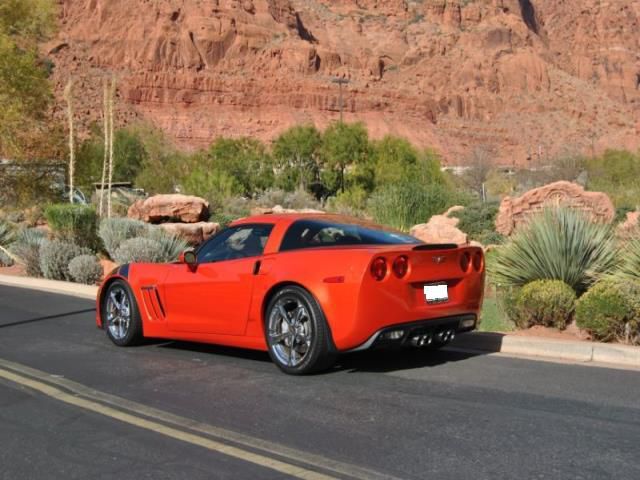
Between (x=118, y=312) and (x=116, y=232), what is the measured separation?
34.3ft

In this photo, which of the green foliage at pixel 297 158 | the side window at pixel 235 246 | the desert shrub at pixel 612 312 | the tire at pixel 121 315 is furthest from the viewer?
the green foliage at pixel 297 158

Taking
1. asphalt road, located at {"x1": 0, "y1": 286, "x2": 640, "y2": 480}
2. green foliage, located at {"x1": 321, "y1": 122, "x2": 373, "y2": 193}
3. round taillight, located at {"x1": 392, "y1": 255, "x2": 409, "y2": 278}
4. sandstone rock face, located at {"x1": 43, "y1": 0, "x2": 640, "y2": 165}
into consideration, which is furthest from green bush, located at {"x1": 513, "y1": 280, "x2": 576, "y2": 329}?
sandstone rock face, located at {"x1": 43, "y1": 0, "x2": 640, "y2": 165}

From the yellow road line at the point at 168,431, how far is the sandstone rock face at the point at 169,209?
1886 cm

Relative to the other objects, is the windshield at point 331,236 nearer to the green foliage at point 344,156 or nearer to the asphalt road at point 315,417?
the asphalt road at point 315,417

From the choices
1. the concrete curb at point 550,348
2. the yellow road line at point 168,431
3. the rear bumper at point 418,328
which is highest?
the rear bumper at point 418,328

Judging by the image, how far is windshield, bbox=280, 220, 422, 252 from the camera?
774 cm

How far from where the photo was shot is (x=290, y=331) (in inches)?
293

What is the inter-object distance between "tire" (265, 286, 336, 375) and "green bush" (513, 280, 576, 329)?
9.79 feet

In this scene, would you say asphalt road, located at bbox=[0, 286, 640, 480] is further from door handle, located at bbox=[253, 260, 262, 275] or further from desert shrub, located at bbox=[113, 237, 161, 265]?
desert shrub, located at bbox=[113, 237, 161, 265]

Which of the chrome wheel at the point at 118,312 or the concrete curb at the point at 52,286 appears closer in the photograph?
the chrome wheel at the point at 118,312

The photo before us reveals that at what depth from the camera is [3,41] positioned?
79.8ft

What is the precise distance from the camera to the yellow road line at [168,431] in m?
5.04

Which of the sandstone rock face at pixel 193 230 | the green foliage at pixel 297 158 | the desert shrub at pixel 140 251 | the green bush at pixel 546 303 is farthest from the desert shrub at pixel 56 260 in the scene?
the green foliage at pixel 297 158

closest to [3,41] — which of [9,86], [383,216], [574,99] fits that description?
[9,86]
